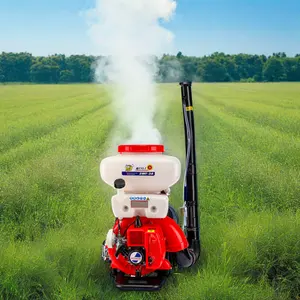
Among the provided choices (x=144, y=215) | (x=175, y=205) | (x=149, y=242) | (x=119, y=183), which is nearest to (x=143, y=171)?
(x=119, y=183)

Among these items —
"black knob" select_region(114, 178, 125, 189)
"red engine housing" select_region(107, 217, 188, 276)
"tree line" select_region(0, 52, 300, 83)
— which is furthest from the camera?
"tree line" select_region(0, 52, 300, 83)

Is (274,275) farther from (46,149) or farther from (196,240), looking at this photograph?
(46,149)

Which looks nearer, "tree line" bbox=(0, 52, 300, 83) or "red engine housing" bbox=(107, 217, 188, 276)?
"red engine housing" bbox=(107, 217, 188, 276)

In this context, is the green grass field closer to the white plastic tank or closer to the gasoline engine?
the gasoline engine

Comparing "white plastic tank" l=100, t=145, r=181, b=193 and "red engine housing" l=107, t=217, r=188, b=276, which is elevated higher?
"white plastic tank" l=100, t=145, r=181, b=193

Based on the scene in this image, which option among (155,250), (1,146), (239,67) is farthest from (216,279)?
(239,67)

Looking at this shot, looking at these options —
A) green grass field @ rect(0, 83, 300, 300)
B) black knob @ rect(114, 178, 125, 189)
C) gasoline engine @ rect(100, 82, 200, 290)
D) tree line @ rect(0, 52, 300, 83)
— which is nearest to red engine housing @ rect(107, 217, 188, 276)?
gasoline engine @ rect(100, 82, 200, 290)

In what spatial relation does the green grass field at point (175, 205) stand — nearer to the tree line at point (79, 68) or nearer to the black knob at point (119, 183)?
the black knob at point (119, 183)

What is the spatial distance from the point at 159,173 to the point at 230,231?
1.54 m

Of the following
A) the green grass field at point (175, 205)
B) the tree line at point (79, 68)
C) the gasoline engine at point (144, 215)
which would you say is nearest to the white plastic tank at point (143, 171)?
the gasoline engine at point (144, 215)

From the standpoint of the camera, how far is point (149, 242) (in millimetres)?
4559

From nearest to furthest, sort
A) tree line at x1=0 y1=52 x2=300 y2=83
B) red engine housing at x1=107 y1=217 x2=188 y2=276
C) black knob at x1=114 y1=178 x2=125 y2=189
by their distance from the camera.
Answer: black knob at x1=114 y1=178 x2=125 y2=189 < red engine housing at x1=107 y1=217 x2=188 y2=276 < tree line at x1=0 y1=52 x2=300 y2=83

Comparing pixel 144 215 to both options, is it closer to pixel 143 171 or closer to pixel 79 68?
pixel 143 171

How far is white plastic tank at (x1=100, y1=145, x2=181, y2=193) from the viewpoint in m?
4.48
